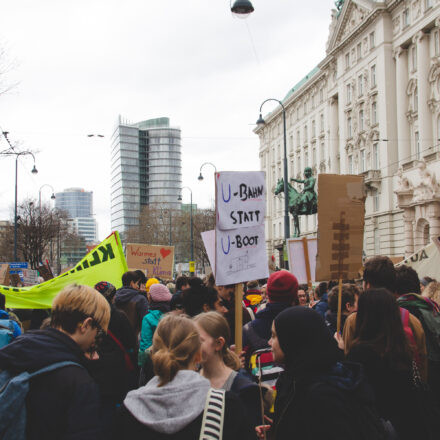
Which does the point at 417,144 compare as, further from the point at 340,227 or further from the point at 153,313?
the point at 153,313

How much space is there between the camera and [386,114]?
1650 inches

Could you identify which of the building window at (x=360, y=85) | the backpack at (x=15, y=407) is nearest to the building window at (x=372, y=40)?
the building window at (x=360, y=85)

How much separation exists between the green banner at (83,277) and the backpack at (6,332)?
2643 mm

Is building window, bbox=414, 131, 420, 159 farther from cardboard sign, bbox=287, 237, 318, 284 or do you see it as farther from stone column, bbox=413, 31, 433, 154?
cardboard sign, bbox=287, 237, 318, 284

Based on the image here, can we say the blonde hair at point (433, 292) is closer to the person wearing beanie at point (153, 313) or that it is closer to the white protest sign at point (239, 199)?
the white protest sign at point (239, 199)

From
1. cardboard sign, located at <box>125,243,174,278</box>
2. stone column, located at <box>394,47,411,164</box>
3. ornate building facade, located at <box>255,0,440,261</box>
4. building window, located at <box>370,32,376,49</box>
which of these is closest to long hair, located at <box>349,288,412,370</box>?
cardboard sign, located at <box>125,243,174,278</box>

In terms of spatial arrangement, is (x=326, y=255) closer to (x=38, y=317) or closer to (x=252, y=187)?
(x=252, y=187)

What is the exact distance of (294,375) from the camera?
102 inches

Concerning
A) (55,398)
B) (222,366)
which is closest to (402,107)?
(222,366)

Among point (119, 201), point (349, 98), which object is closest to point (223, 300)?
point (349, 98)

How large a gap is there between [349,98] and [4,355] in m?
49.4

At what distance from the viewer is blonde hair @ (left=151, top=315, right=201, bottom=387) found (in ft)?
8.34

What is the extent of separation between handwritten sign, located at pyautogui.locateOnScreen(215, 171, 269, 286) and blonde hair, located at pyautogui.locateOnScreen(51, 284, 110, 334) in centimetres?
220

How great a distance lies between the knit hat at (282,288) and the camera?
4.54 meters
